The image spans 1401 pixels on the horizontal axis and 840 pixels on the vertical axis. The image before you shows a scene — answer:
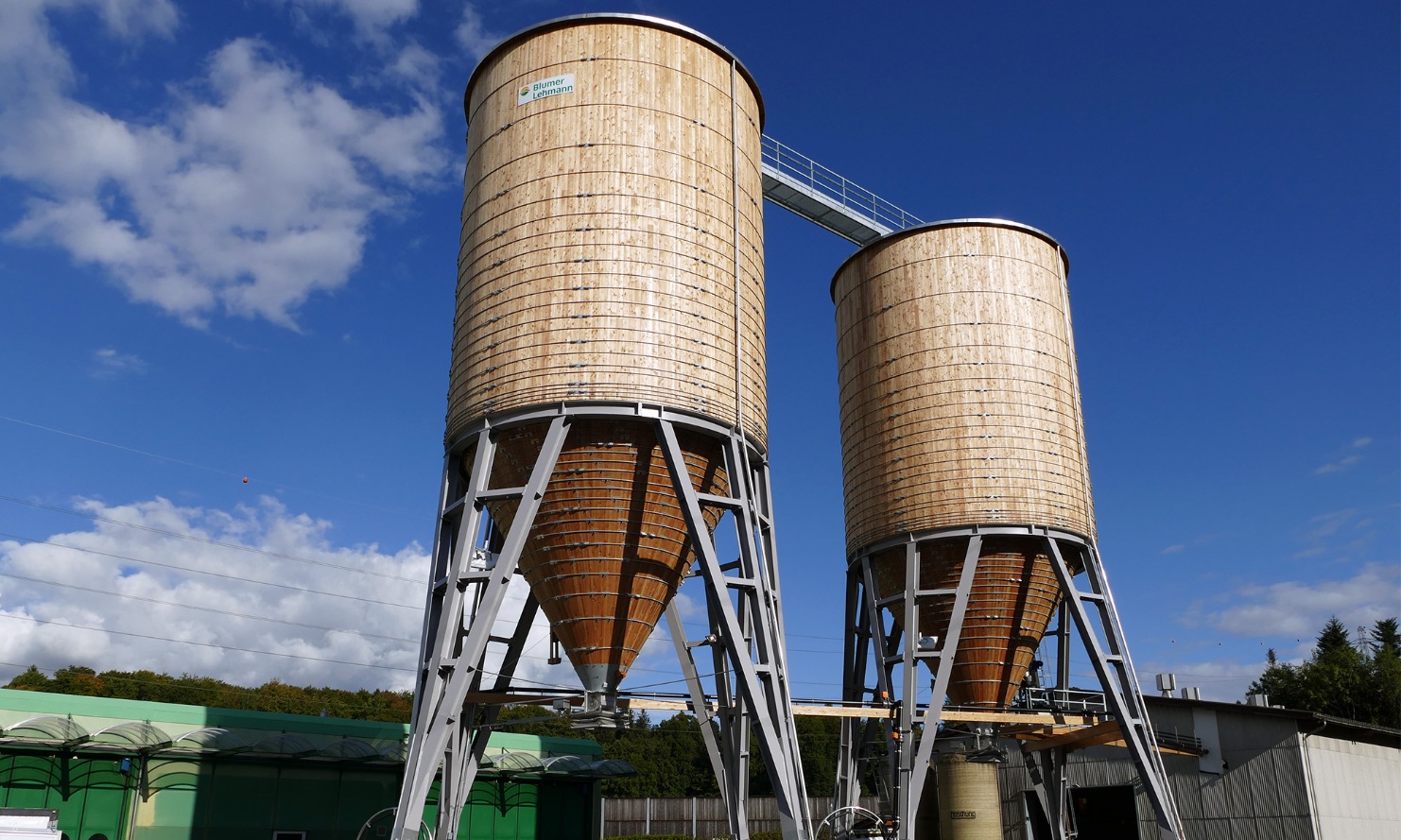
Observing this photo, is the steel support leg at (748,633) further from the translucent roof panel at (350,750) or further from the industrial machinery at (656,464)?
the translucent roof panel at (350,750)

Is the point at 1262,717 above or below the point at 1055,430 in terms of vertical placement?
below

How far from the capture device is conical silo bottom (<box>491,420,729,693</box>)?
17.0 m

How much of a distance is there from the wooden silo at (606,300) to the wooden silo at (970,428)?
613cm

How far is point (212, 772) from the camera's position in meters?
25.4

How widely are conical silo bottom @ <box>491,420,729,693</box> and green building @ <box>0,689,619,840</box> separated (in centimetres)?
852

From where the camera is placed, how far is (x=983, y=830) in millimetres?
27484

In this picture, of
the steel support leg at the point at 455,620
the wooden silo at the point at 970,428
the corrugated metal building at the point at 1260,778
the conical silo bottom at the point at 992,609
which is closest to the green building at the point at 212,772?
the steel support leg at the point at 455,620

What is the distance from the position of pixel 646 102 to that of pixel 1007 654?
1383 centimetres

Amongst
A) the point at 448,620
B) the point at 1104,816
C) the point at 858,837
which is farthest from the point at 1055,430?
the point at 1104,816

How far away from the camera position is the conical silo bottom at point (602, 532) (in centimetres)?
1703

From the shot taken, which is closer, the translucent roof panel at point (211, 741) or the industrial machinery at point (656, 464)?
the industrial machinery at point (656, 464)

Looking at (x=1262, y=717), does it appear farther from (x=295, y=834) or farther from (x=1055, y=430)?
(x=295, y=834)

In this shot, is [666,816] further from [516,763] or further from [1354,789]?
[1354,789]

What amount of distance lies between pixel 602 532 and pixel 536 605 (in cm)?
287
